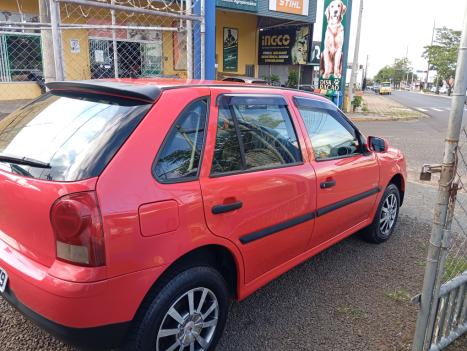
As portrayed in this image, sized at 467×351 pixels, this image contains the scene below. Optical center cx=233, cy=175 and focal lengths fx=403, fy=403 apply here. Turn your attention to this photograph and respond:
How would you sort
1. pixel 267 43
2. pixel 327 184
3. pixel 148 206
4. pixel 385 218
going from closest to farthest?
pixel 148 206 < pixel 327 184 < pixel 385 218 < pixel 267 43

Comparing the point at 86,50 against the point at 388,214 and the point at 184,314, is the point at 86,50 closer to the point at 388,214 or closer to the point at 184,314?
the point at 388,214

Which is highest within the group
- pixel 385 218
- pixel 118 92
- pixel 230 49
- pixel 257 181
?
pixel 230 49

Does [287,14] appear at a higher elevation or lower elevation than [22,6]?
higher

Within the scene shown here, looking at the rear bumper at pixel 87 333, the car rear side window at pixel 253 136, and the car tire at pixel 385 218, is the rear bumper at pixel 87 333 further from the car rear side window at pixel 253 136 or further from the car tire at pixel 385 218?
the car tire at pixel 385 218

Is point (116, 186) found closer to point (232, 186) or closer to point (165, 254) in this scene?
point (165, 254)

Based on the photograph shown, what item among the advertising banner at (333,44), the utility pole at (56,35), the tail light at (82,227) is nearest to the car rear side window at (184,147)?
the tail light at (82,227)

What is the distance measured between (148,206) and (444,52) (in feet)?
236

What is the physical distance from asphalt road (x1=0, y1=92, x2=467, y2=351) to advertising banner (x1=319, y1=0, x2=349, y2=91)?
12.9m

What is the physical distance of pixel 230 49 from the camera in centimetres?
2098

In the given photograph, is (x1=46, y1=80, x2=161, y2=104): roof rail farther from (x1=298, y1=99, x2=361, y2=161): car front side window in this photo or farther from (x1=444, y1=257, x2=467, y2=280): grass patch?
(x1=444, y1=257, x2=467, y2=280): grass patch

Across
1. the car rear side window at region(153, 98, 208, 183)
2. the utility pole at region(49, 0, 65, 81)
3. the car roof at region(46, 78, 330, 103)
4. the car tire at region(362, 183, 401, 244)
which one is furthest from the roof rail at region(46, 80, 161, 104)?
the car tire at region(362, 183, 401, 244)

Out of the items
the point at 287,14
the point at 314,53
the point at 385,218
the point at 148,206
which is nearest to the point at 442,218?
the point at 148,206

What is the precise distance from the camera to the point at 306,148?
3.17m

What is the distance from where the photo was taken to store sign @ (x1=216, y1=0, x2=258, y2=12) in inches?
631
